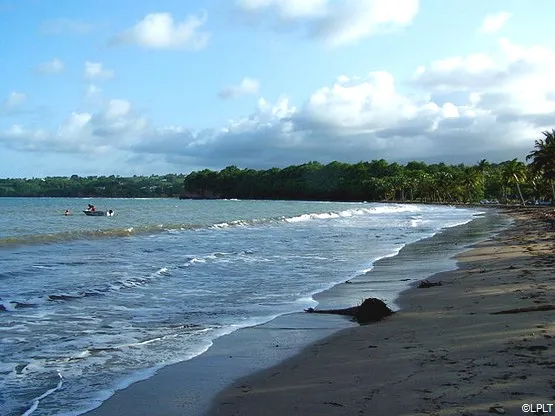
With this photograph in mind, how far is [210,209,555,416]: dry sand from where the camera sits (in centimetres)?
530

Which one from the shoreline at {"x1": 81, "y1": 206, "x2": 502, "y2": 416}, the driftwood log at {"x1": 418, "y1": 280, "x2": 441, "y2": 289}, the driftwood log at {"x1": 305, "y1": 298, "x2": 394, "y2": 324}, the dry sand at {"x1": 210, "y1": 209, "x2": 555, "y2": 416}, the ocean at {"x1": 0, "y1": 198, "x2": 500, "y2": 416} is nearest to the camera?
the dry sand at {"x1": 210, "y1": 209, "x2": 555, "y2": 416}

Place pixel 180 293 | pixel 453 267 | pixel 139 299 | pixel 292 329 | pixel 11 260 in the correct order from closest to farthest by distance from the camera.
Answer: pixel 292 329 < pixel 139 299 < pixel 180 293 < pixel 453 267 < pixel 11 260

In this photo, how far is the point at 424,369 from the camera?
20.9 feet

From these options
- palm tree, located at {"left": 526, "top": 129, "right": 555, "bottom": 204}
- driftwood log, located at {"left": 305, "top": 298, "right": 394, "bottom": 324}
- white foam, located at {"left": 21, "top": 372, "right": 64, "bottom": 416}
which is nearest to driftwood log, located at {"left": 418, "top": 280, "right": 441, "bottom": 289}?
driftwood log, located at {"left": 305, "top": 298, "right": 394, "bottom": 324}

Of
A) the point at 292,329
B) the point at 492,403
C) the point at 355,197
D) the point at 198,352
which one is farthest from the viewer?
the point at 355,197

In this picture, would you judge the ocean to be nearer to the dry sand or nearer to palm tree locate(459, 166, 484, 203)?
the dry sand

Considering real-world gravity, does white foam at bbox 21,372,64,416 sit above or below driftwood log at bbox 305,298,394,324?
below

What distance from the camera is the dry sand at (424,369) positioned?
5.30 metres

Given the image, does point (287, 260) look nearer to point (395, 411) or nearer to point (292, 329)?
point (292, 329)

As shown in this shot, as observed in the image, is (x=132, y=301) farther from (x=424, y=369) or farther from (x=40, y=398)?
(x=424, y=369)

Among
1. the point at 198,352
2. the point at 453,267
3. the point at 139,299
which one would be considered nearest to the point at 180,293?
the point at 139,299

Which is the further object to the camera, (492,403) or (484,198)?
(484,198)

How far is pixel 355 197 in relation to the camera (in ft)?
651

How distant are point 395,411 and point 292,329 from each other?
4560 millimetres
